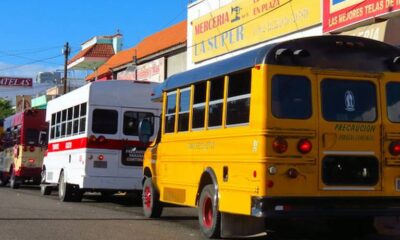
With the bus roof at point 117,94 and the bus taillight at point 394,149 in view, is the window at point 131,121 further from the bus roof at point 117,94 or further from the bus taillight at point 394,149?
the bus taillight at point 394,149

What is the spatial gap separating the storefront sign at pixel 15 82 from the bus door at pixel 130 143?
56591 mm

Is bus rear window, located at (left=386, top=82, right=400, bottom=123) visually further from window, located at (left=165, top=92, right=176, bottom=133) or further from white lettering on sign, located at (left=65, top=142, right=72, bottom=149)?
white lettering on sign, located at (left=65, top=142, right=72, bottom=149)

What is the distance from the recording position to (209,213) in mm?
9562

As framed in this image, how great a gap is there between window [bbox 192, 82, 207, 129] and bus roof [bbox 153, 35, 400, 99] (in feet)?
3.72

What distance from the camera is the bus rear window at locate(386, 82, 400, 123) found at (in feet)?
28.2

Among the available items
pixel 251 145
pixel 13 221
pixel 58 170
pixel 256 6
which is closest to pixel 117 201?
pixel 58 170

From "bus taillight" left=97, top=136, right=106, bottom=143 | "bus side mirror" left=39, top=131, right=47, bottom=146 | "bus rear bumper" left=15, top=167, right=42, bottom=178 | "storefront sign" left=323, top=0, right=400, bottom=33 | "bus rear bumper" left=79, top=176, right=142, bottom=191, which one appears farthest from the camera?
"bus rear bumper" left=15, top=167, right=42, bottom=178

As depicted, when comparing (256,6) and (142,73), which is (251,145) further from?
(142,73)

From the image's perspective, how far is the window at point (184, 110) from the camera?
10.5m

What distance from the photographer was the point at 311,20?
53.6 ft

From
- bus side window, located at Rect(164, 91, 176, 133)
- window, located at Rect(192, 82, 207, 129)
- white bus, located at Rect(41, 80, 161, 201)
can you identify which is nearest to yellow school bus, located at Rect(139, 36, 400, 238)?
window, located at Rect(192, 82, 207, 129)

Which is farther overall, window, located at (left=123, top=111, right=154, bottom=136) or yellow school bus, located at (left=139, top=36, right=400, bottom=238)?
window, located at (left=123, top=111, right=154, bottom=136)

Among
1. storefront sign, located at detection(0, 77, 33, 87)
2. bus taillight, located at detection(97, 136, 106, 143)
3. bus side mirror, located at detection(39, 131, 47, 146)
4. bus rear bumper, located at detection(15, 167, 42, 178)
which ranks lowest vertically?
bus rear bumper, located at detection(15, 167, 42, 178)

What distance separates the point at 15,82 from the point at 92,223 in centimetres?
6187
